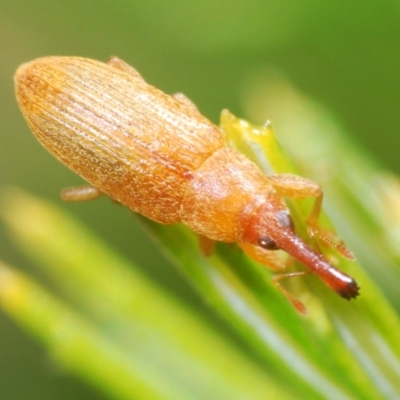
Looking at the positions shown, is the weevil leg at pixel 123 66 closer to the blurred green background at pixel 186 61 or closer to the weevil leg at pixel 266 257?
the blurred green background at pixel 186 61

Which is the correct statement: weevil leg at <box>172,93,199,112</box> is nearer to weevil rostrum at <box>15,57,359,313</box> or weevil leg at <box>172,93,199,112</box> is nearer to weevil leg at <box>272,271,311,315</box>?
weevil rostrum at <box>15,57,359,313</box>

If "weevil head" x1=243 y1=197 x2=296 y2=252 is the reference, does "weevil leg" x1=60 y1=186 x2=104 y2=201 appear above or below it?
below


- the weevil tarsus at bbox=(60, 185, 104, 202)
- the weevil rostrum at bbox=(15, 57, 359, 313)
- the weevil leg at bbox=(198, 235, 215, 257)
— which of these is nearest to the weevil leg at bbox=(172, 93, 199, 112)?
the weevil rostrum at bbox=(15, 57, 359, 313)

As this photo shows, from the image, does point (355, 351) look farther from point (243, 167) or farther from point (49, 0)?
point (49, 0)

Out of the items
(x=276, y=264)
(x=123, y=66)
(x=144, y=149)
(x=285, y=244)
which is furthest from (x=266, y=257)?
(x=123, y=66)

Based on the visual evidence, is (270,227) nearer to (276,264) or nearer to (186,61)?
(276,264)

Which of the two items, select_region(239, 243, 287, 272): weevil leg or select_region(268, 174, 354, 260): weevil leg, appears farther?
select_region(239, 243, 287, 272): weevil leg
